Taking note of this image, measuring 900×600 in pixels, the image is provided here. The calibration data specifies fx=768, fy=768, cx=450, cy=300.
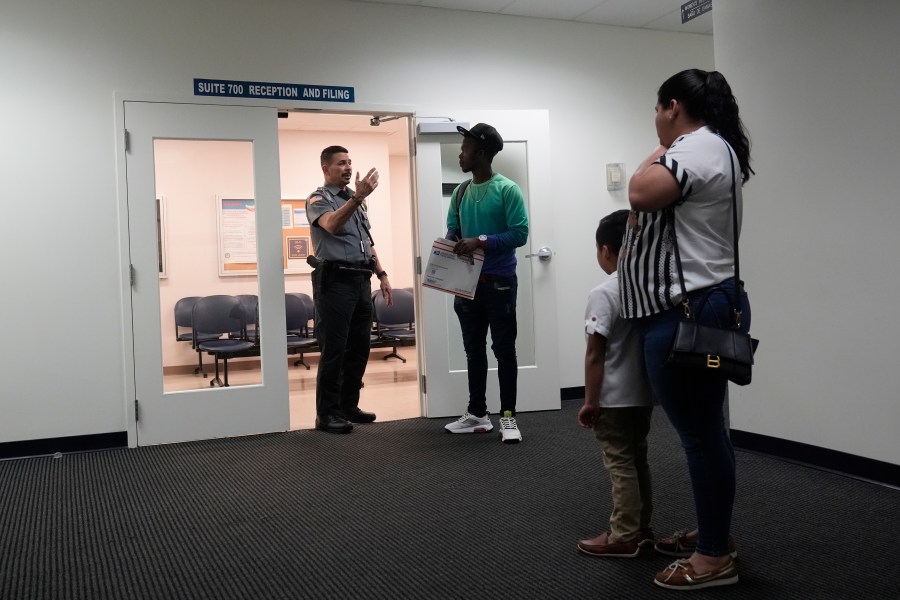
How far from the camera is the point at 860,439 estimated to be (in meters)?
3.18

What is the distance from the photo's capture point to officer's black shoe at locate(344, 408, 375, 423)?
15.5 ft

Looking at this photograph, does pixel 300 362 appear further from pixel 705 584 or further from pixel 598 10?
pixel 705 584

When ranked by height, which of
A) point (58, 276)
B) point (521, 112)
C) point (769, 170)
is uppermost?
point (521, 112)

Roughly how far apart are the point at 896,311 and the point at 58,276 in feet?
13.2

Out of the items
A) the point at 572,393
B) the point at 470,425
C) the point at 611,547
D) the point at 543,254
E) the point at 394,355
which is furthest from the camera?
the point at 394,355

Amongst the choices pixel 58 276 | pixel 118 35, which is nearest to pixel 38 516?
pixel 58 276

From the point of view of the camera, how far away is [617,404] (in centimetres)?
222

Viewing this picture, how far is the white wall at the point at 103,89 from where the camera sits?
4070 millimetres

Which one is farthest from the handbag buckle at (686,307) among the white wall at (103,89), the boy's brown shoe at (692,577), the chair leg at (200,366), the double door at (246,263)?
the chair leg at (200,366)

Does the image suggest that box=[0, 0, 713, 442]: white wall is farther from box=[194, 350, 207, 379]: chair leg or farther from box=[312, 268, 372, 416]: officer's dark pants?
box=[312, 268, 372, 416]: officer's dark pants

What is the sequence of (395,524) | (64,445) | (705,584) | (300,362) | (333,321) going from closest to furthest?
1. (705,584)
2. (395,524)
3. (64,445)
4. (333,321)
5. (300,362)

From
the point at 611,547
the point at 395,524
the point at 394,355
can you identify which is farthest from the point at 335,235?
the point at 394,355

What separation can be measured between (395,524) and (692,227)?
1.49 m

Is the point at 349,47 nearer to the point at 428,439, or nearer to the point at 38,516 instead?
the point at 428,439
